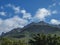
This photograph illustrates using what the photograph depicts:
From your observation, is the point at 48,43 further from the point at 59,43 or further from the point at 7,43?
the point at 7,43

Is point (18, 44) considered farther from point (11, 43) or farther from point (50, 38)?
point (50, 38)

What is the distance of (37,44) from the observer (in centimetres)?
11325

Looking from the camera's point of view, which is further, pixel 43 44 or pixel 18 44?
pixel 18 44

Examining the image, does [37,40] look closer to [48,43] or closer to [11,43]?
[48,43]

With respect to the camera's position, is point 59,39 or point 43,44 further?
point 59,39

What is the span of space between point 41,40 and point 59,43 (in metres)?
10.6

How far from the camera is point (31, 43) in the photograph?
12038cm

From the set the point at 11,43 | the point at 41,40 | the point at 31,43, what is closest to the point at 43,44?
the point at 41,40

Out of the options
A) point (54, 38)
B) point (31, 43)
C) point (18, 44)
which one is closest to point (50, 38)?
point (54, 38)

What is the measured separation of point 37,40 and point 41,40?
2.33 m

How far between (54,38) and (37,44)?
11741mm

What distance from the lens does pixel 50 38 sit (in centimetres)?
11738

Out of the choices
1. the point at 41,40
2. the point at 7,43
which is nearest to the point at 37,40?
the point at 41,40

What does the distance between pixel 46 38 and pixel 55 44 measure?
20.3 ft
